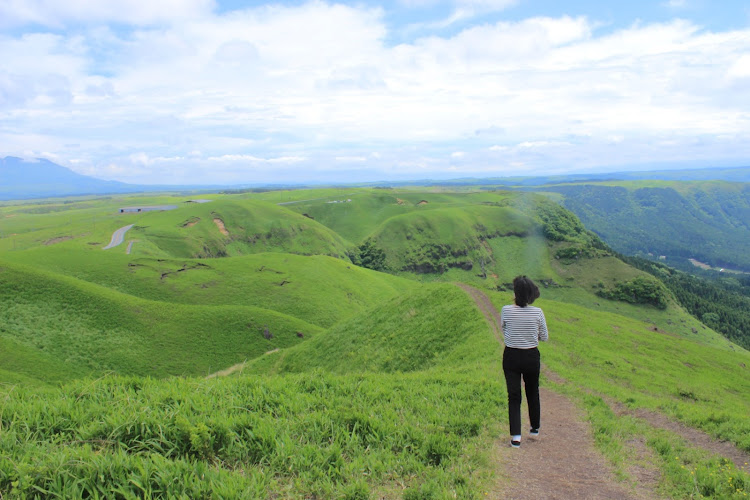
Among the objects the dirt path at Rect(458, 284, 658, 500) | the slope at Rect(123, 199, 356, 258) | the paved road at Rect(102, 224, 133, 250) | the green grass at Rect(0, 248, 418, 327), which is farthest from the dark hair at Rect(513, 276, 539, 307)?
the paved road at Rect(102, 224, 133, 250)

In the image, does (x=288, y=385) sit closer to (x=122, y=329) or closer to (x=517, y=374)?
(x=517, y=374)

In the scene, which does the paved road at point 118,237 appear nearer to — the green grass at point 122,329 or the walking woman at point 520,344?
the green grass at point 122,329

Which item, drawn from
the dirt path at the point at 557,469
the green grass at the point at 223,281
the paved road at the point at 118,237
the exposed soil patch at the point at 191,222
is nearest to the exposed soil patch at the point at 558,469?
the dirt path at the point at 557,469

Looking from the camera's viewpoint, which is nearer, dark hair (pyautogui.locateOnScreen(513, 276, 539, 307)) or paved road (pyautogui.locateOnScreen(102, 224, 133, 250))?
dark hair (pyautogui.locateOnScreen(513, 276, 539, 307))

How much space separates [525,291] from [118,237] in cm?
11402

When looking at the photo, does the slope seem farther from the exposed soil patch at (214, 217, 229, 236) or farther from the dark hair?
the dark hair

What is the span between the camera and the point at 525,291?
27.8 ft

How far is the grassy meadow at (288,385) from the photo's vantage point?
6223 mm

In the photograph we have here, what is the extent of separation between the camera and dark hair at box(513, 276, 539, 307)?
841 centimetres

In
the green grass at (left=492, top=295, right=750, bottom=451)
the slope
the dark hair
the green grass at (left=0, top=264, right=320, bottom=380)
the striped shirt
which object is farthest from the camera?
the slope

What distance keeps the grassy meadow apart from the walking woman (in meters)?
1.13

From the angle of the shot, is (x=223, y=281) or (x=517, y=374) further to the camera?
(x=223, y=281)

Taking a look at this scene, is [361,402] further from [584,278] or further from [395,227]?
[395,227]

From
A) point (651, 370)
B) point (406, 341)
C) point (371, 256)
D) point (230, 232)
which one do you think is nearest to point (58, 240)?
point (230, 232)
